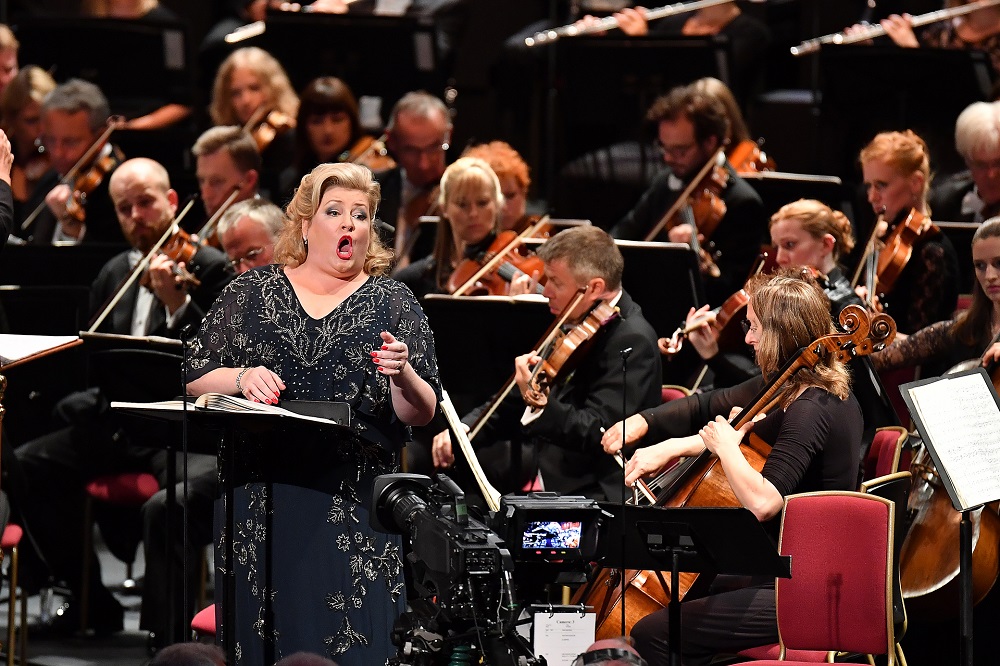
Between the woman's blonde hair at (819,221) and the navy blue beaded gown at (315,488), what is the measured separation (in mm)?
1810

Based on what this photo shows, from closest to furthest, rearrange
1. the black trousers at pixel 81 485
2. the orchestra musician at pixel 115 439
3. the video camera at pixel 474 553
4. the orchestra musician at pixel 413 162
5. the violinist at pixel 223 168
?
1. the video camera at pixel 474 553
2. the black trousers at pixel 81 485
3. the orchestra musician at pixel 115 439
4. the violinist at pixel 223 168
5. the orchestra musician at pixel 413 162

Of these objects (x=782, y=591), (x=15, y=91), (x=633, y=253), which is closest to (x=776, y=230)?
(x=633, y=253)

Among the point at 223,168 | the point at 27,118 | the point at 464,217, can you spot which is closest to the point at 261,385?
the point at 464,217

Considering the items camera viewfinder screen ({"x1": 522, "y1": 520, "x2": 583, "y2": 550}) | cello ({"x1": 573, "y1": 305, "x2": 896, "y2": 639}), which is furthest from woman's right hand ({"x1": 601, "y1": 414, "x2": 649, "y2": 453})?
Answer: camera viewfinder screen ({"x1": 522, "y1": 520, "x2": 583, "y2": 550})

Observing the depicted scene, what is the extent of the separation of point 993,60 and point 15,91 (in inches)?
181

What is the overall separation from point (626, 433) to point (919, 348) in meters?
1.13

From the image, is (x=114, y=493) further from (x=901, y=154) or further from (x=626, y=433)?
(x=901, y=154)

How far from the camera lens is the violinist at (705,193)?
564 cm

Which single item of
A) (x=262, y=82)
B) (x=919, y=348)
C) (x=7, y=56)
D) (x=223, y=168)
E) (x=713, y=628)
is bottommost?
(x=713, y=628)

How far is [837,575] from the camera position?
134 inches

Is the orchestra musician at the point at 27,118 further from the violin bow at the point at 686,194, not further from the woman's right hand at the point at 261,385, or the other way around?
the woman's right hand at the point at 261,385

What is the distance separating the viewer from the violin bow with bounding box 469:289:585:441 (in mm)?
4441

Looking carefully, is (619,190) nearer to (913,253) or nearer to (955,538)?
(913,253)

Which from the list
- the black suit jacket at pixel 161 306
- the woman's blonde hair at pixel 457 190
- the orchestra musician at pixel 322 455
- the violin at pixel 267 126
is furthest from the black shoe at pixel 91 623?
the violin at pixel 267 126
